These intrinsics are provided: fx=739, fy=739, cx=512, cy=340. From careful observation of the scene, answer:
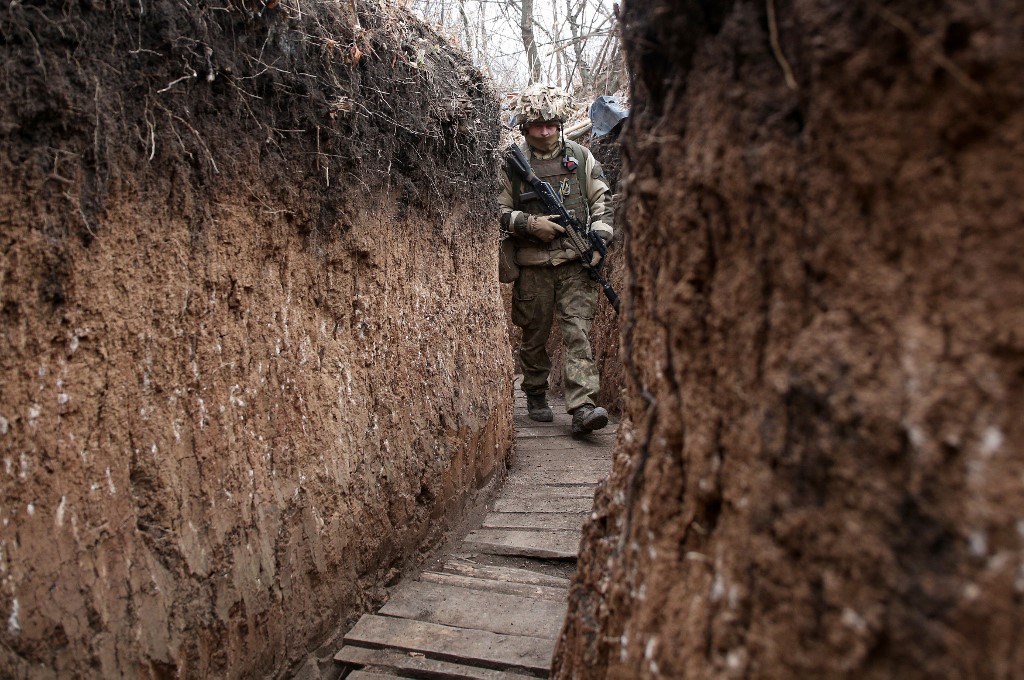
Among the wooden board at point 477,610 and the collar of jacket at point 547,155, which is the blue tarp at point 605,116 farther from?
the wooden board at point 477,610

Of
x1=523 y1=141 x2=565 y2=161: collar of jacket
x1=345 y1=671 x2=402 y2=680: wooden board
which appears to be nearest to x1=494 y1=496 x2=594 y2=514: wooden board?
x1=345 y1=671 x2=402 y2=680: wooden board

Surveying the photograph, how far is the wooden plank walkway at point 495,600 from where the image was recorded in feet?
9.28

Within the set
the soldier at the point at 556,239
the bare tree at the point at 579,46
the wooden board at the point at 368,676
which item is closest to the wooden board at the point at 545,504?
the soldier at the point at 556,239

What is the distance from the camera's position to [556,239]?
5320mm

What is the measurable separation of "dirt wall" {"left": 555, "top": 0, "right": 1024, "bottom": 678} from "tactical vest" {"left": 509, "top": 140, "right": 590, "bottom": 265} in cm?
384

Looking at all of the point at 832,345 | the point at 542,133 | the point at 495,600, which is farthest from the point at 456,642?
the point at 542,133

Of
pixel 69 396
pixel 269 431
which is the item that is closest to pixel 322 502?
pixel 269 431

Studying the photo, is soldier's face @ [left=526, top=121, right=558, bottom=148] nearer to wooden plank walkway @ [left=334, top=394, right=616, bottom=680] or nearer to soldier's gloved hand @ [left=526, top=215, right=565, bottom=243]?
soldier's gloved hand @ [left=526, top=215, right=565, bottom=243]

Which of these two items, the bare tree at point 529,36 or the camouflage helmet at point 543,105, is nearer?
the camouflage helmet at point 543,105

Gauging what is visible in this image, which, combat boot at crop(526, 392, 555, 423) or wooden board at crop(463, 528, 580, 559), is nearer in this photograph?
wooden board at crop(463, 528, 580, 559)

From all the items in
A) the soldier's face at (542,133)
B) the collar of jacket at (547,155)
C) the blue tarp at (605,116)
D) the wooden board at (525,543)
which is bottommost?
the wooden board at (525,543)

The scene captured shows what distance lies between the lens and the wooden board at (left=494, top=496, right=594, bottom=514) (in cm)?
421

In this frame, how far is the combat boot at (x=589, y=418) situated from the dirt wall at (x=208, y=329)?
5.29 ft

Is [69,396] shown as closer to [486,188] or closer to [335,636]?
[335,636]
